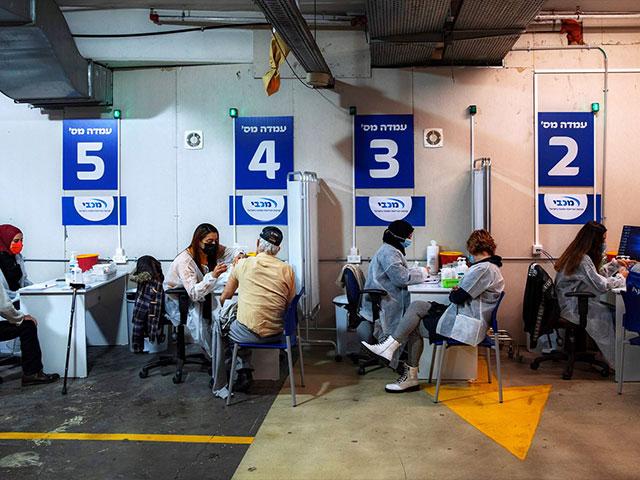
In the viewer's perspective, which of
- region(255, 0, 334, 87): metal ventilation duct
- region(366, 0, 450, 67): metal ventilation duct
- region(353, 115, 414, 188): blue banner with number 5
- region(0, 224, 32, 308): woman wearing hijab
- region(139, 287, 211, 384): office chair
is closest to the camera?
region(255, 0, 334, 87): metal ventilation duct

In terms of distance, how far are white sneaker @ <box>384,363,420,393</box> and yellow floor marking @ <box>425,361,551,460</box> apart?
0.12 metres

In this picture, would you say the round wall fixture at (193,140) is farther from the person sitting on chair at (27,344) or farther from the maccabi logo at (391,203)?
the person sitting on chair at (27,344)

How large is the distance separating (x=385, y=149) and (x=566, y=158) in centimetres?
180

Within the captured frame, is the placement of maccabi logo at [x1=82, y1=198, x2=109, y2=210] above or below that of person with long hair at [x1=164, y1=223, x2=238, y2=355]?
above

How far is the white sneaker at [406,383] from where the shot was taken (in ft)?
14.1

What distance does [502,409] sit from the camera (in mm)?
3934

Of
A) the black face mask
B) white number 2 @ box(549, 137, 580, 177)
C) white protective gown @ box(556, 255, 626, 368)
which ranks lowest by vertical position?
white protective gown @ box(556, 255, 626, 368)

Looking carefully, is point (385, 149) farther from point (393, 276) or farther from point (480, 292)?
point (480, 292)

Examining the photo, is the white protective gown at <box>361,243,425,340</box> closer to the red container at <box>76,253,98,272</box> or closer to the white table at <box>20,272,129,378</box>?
the white table at <box>20,272,129,378</box>

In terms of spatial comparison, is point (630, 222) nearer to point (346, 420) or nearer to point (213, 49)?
point (346, 420)

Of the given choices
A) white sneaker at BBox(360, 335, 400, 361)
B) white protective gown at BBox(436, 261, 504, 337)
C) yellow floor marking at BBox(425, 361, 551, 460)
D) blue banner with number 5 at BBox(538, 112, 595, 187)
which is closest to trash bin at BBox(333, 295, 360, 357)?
white sneaker at BBox(360, 335, 400, 361)

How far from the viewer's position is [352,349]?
536 centimetres

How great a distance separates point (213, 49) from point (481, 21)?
2632 mm

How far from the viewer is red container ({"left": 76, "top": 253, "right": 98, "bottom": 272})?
5.74 m
